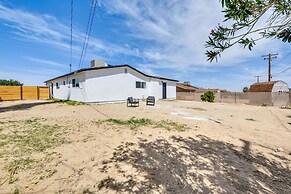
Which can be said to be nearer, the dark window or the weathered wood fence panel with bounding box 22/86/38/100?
the dark window

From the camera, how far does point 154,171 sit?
339 cm

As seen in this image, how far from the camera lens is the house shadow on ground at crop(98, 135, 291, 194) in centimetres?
290

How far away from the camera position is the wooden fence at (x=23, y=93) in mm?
21798

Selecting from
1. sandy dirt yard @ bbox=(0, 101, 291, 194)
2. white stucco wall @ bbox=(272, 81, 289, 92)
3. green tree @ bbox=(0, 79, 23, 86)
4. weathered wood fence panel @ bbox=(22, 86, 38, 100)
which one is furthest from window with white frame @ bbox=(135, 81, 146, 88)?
green tree @ bbox=(0, 79, 23, 86)

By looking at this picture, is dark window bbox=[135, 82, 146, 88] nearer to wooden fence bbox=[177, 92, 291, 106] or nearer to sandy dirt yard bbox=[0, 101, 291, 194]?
wooden fence bbox=[177, 92, 291, 106]

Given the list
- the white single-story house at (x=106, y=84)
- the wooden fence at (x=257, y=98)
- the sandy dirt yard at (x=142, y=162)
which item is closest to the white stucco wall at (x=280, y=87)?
the wooden fence at (x=257, y=98)

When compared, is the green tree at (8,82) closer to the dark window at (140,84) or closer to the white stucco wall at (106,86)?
the white stucco wall at (106,86)

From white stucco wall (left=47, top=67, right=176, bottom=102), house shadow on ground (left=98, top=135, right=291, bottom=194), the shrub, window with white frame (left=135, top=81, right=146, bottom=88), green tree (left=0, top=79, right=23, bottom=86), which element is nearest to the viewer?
house shadow on ground (left=98, top=135, right=291, bottom=194)

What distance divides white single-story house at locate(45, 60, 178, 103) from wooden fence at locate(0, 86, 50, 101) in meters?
4.02

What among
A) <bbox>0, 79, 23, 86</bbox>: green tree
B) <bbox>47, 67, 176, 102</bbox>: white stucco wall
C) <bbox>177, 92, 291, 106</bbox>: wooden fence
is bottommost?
<bbox>177, 92, 291, 106</bbox>: wooden fence

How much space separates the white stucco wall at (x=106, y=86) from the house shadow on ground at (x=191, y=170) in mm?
12206

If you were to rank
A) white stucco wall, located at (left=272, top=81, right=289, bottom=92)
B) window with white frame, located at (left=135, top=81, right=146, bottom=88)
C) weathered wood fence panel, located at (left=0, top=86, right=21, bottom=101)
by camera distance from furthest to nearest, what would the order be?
1. white stucco wall, located at (left=272, top=81, right=289, bottom=92)
2. weathered wood fence panel, located at (left=0, top=86, right=21, bottom=101)
3. window with white frame, located at (left=135, top=81, right=146, bottom=88)

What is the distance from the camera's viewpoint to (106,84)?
16906mm

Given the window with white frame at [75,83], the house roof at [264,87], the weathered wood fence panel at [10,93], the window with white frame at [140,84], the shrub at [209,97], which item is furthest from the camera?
the shrub at [209,97]
